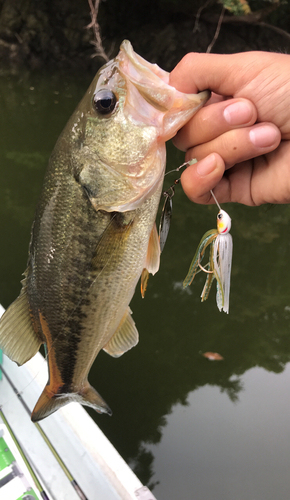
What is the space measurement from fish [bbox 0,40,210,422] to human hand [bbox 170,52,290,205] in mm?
62

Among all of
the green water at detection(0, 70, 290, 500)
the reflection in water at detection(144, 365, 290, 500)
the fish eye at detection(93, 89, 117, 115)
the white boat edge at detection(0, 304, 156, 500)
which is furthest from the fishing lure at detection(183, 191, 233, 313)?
the reflection in water at detection(144, 365, 290, 500)

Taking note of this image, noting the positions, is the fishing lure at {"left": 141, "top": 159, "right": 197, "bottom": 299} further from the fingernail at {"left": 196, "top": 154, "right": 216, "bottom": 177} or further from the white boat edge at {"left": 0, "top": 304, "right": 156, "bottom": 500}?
the white boat edge at {"left": 0, "top": 304, "right": 156, "bottom": 500}

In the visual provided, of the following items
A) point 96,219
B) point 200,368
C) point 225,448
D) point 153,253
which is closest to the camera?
point 96,219

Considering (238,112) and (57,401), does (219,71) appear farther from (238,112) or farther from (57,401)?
(57,401)

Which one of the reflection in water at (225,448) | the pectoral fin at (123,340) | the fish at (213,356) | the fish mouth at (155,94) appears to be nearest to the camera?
the fish mouth at (155,94)

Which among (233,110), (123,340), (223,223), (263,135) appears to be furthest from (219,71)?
(123,340)

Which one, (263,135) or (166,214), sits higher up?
(166,214)

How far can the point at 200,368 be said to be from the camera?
3.68m

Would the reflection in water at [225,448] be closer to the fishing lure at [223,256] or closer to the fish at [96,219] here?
the fish at [96,219]

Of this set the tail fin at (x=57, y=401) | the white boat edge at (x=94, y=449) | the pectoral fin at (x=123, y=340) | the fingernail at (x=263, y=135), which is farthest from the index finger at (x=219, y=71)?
the white boat edge at (x=94, y=449)

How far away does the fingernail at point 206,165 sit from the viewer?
1138 millimetres

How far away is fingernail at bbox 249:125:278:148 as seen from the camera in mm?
1061

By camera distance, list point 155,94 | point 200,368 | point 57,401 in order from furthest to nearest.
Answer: point 200,368 < point 57,401 < point 155,94

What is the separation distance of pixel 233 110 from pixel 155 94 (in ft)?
0.82
